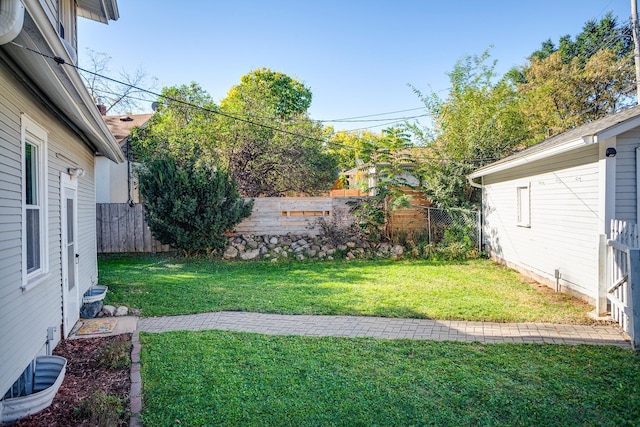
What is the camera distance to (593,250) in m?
6.42

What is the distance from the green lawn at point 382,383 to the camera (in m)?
3.04

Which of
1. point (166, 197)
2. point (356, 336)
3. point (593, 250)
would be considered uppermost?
point (166, 197)

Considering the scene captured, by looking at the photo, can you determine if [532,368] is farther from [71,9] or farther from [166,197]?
[166,197]

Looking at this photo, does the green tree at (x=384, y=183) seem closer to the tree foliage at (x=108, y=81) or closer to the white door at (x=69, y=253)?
the white door at (x=69, y=253)

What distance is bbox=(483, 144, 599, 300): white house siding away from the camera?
21.4 ft

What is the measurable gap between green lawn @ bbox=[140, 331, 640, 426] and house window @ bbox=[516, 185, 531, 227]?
5061mm

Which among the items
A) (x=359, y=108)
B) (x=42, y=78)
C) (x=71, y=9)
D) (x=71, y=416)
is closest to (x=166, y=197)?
(x=71, y=9)

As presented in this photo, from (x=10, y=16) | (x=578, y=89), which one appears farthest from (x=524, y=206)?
(x=578, y=89)

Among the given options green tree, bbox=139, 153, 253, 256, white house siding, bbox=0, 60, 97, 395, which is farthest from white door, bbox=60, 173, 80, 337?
green tree, bbox=139, 153, 253, 256

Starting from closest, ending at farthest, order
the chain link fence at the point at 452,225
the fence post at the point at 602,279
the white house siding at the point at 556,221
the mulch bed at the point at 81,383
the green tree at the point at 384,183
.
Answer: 1. the mulch bed at the point at 81,383
2. the fence post at the point at 602,279
3. the white house siding at the point at 556,221
4. the chain link fence at the point at 452,225
5. the green tree at the point at 384,183

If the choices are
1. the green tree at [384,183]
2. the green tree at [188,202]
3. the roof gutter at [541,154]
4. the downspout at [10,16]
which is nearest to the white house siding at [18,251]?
the downspout at [10,16]

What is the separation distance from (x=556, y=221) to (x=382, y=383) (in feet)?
19.6

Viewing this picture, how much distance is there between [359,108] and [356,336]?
21.8 meters

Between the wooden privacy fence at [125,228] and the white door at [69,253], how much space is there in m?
6.63
